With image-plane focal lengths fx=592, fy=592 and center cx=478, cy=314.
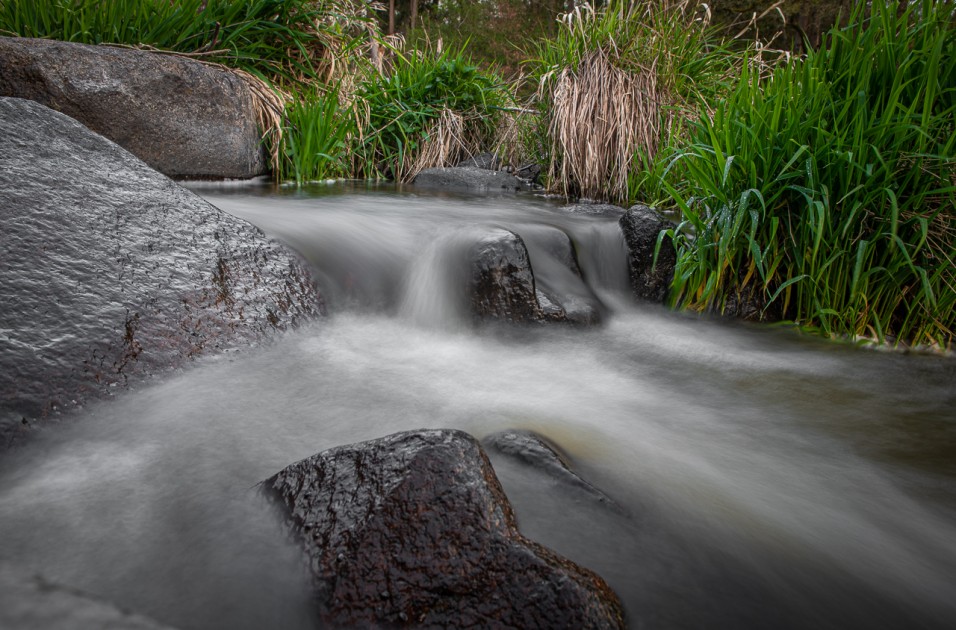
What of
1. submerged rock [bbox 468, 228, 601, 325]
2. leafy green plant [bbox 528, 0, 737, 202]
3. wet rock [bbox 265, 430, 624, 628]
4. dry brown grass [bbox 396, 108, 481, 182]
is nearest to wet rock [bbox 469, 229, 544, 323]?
submerged rock [bbox 468, 228, 601, 325]

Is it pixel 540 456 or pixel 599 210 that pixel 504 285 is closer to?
pixel 540 456

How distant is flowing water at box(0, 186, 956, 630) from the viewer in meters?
0.99

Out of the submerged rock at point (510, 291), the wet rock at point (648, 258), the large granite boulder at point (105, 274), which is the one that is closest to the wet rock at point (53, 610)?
the large granite boulder at point (105, 274)

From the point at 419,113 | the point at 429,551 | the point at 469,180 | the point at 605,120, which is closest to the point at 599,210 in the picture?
the point at 605,120

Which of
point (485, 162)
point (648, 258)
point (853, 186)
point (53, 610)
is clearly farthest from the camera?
point (485, 162)

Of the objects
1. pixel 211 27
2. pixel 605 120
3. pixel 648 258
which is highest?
pixel 211 27

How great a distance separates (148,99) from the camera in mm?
3791

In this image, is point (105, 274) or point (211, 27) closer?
point (105, 274)

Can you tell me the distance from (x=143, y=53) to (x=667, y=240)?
359cm

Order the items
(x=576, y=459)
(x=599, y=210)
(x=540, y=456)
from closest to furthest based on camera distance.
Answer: (x=540, y=456)
(x=576, y=459)
(x=599, y=210)

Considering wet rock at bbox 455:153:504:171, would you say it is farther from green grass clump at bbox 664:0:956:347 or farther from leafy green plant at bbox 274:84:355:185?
green grass clump at bbox 664:0:956:347

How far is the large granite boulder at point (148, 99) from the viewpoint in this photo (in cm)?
345

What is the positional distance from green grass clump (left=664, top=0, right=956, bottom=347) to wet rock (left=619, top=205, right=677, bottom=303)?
0.25 metres

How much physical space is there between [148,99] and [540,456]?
148 inches
